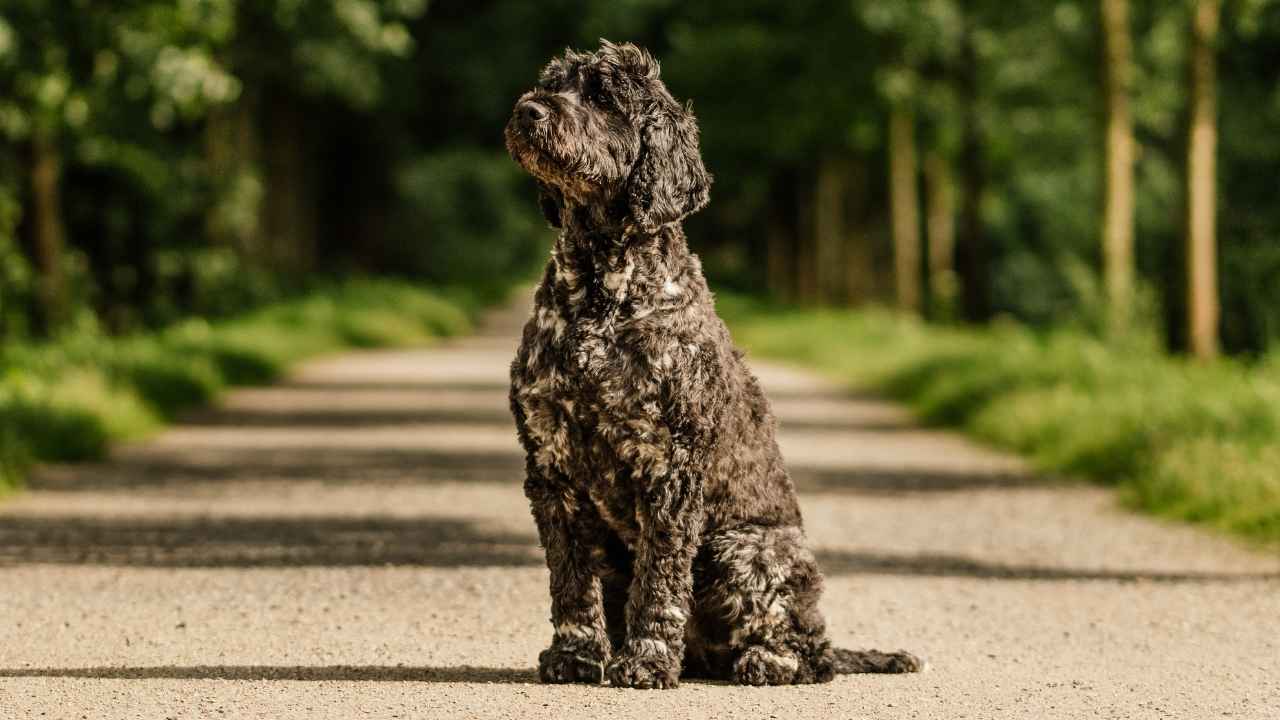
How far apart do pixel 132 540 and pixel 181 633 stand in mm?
2851

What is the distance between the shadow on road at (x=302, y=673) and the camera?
6449mm

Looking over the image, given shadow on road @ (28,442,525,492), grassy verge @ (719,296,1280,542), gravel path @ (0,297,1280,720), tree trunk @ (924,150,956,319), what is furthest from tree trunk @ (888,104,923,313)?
shadow on road @ (28,442,525,492)

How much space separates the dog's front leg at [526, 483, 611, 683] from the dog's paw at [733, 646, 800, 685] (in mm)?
436

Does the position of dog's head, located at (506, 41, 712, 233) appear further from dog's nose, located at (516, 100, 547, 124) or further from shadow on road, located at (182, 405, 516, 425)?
shadow on road, located at (182, 405, 516, 425)

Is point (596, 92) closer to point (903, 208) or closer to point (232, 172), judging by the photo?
point (232, 172)

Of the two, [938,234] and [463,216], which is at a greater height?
[463,216]

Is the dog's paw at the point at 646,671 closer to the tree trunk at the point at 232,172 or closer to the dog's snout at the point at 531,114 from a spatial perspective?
the dog's snout at the point at 531,114

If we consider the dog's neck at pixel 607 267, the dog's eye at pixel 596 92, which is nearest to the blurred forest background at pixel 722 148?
the dog's neck at pixel 607 267

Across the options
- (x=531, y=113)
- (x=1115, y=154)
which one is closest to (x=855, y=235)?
(x=1115, y=154)

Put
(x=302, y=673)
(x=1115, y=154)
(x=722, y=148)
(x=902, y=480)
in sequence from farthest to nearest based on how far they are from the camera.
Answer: (x=722, y=148) < (x=1115, y=154) < (x=902, y=480) < (x=302, y=673)

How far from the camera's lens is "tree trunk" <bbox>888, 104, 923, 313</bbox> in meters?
32.1

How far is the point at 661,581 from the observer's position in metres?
6.01

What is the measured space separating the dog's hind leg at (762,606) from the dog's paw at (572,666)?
37 centimetres

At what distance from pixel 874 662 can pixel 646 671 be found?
906 mm
